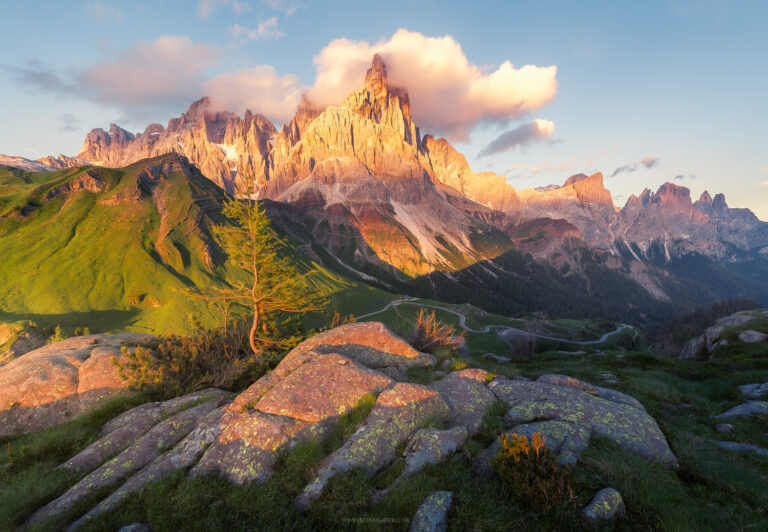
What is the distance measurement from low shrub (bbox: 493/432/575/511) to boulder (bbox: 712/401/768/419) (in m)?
13.6

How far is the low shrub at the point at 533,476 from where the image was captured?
542cm

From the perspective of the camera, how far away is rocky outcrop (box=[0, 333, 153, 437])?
1234cm

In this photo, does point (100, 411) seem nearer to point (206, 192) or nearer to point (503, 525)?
point (503, 525)

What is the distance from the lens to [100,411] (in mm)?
11375

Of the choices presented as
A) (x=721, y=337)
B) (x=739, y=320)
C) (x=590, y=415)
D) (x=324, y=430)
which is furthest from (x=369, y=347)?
(x=739, y=320)

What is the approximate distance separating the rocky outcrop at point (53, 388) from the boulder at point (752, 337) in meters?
63.7

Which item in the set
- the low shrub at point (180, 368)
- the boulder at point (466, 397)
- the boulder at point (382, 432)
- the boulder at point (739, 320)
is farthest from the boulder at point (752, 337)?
the low shrub at point (180, 368)

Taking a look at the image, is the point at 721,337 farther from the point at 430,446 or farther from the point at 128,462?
the point at 128,462

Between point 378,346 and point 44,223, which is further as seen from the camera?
point 44,223

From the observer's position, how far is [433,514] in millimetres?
5246

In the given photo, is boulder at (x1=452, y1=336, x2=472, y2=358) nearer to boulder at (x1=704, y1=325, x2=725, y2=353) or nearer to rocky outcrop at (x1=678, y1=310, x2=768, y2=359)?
rocky outcrop at (x1=678, y1=310, x2=768, y2=359)

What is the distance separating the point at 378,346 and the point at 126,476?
9.74 m

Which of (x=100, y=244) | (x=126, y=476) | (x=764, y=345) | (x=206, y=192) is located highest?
(x=206, y=192)

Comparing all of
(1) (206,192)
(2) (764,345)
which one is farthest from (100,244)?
(2) (764,345)
